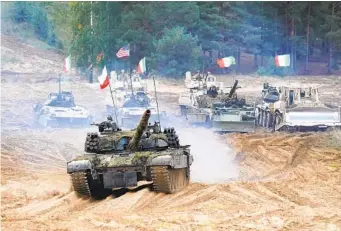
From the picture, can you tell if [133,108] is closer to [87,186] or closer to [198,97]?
[198,97]

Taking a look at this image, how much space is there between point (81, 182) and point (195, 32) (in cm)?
2198

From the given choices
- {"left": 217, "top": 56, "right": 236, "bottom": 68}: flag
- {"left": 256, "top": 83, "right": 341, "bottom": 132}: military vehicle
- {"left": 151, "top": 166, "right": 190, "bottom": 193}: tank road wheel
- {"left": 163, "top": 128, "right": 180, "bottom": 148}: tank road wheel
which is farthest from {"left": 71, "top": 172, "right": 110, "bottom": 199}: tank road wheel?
{"left": 217, "top": 56, "right": 236, "bottom": 68}: flag

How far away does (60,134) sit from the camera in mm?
29562

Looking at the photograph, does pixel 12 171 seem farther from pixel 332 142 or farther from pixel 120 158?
pixel 332 142

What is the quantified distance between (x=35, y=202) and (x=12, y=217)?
90.4 inches

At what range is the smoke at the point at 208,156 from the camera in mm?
20422

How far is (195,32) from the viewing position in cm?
3722

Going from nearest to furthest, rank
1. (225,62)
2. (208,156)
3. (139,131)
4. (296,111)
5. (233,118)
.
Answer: (139,131), (208,156), (296,111), (233,118), (225,62)

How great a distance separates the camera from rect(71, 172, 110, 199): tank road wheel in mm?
15820

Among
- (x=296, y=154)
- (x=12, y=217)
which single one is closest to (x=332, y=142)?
(x=296, y=154)

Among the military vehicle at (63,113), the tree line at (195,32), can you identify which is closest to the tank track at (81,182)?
the military vehicle at (63,113)

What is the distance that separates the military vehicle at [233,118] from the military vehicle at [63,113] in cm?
505

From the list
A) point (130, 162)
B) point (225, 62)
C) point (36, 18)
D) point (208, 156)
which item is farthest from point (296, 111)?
point (36, 18)

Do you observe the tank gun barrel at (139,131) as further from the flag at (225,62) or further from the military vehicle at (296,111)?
the flag at (225,62)
